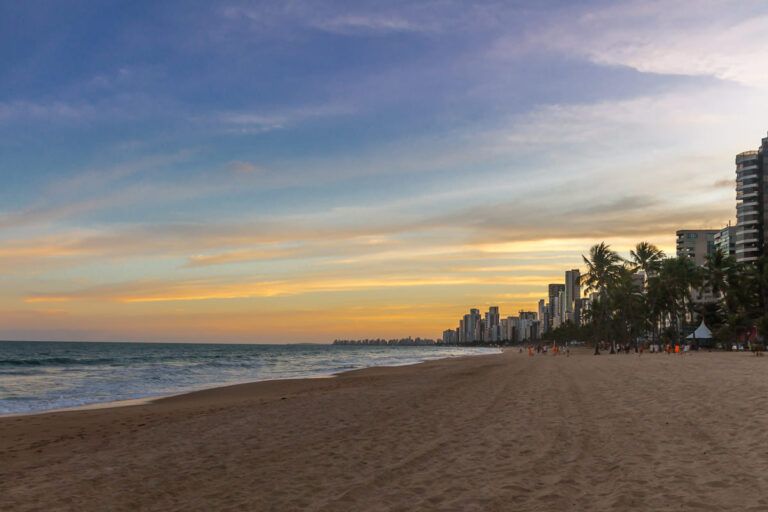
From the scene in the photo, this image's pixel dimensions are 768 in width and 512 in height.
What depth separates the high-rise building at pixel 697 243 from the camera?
185375 mm

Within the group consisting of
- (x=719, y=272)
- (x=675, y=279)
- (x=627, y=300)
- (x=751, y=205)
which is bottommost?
(x=627, y=300)

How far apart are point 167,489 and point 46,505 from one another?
4.95ft

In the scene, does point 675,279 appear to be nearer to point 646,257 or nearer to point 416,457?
point 646,257

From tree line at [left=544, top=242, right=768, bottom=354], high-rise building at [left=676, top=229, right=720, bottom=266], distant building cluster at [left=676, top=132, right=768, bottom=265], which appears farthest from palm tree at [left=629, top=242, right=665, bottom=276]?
high-rise building at [left=676, top=229, right=720, bottom=266]

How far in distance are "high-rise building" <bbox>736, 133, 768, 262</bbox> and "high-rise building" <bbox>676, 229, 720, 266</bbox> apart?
130ft

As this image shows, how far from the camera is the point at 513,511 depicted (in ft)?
22.8

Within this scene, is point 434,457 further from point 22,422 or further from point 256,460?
point 22,422

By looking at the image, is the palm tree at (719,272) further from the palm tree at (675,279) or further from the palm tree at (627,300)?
the palm tree at (627,300)

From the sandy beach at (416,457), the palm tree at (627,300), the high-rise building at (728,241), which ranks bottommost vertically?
the sandy beach at (416,457)

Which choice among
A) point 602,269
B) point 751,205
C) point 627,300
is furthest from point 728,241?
point 602,269

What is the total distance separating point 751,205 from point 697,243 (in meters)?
44.4

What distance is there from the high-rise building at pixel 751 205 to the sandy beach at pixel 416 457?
5751 inches

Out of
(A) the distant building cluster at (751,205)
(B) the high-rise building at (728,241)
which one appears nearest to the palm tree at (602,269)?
(A) the distant building cluster at (751,205)

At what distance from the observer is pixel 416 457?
32.7ft
